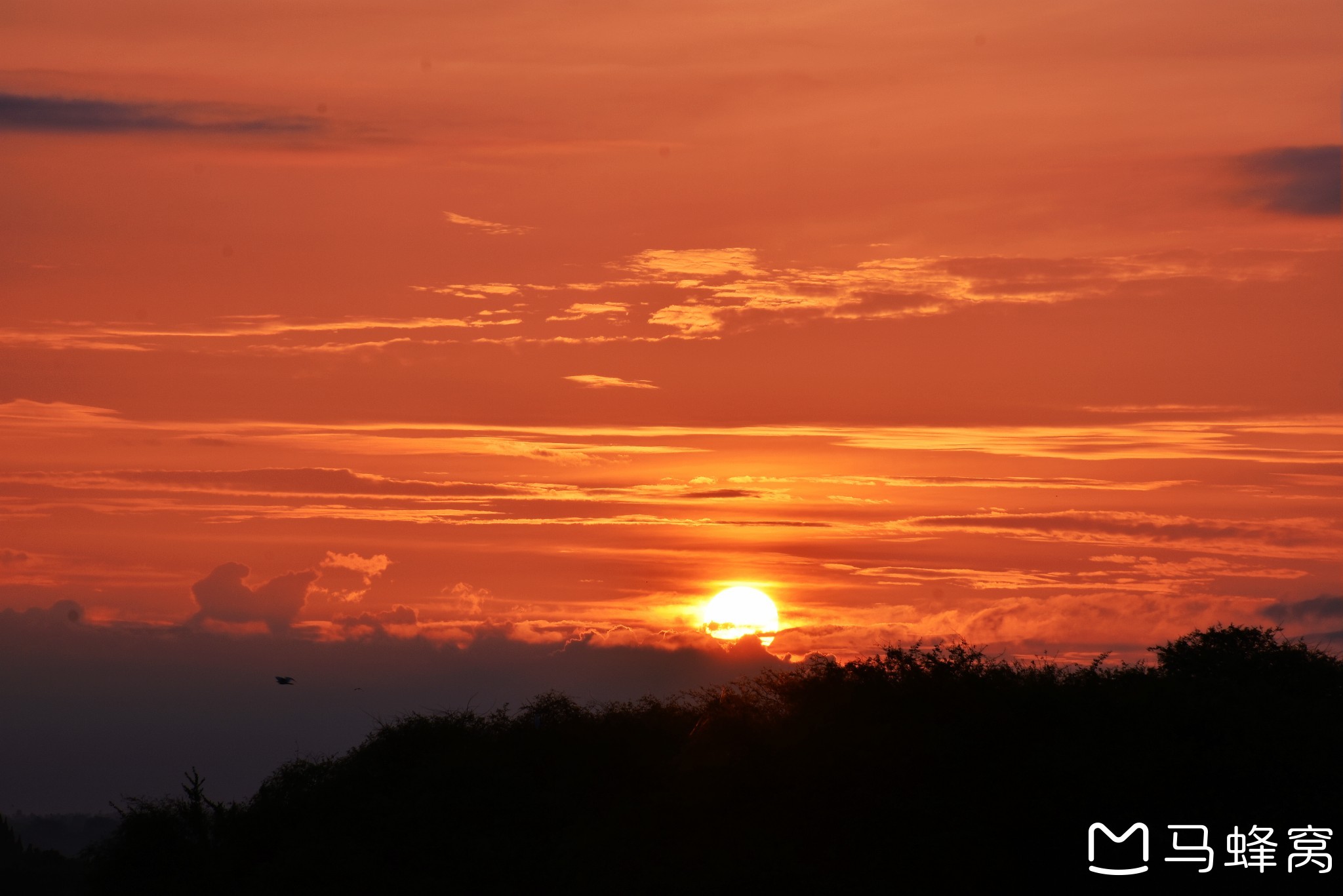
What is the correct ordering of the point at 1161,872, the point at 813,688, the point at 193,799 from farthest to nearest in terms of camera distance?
1. the point at 193,799
2. the point at 813,688
3. the point at 1161,872

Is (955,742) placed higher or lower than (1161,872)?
higher

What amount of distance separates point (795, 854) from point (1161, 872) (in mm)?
9134

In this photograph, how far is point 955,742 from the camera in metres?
37.4

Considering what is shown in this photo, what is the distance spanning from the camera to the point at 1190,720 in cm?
3659

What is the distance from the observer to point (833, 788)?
37.8 m

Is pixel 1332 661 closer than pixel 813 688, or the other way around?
pixel 813 688

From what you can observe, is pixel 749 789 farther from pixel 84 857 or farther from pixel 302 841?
pixel 84 857

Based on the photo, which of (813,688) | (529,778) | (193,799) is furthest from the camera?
(193,799)

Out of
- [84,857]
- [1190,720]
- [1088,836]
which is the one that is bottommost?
[84,857]

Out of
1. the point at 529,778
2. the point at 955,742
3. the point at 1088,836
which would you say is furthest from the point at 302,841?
the point at 1088,836

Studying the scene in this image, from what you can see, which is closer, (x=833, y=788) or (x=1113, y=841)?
(x=1113, y=841)

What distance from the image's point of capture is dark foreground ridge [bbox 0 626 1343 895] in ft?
110

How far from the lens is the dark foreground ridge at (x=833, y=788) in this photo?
110ft

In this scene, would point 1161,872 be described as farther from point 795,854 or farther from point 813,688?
point 813,688
